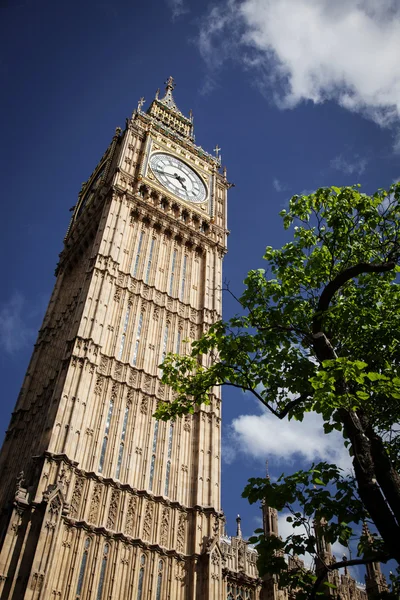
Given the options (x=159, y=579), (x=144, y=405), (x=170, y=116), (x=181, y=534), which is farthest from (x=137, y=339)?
(x=170, y=116)

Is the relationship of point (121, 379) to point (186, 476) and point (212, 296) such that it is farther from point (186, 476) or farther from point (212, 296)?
point (212, 296)

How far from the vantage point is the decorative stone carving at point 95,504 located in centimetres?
2345

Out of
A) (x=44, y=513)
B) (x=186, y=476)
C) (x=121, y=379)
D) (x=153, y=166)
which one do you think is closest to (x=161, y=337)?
(x=121, y=379)

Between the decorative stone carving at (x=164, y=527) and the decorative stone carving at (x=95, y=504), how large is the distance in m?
3.28

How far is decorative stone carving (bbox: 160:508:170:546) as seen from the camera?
81.4ft

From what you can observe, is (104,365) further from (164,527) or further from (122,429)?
(164,527)

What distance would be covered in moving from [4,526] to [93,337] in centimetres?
1007

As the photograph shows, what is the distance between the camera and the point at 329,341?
11344 millimetres

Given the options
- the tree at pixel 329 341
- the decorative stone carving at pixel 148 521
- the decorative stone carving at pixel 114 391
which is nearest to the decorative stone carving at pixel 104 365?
the decorative stone carving at pixel 114 391

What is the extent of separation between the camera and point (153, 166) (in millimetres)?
43094

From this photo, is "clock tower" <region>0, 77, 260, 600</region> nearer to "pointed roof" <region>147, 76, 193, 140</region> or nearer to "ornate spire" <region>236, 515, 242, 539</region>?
"ornate spire" <region>236, 515, 242, 539</region>

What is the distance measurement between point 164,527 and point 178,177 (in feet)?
91.2

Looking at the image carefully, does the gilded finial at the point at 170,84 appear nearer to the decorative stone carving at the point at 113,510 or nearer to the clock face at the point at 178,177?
the clock face at the point at 178,177

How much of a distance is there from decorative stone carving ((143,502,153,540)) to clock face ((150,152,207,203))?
24474 mm
